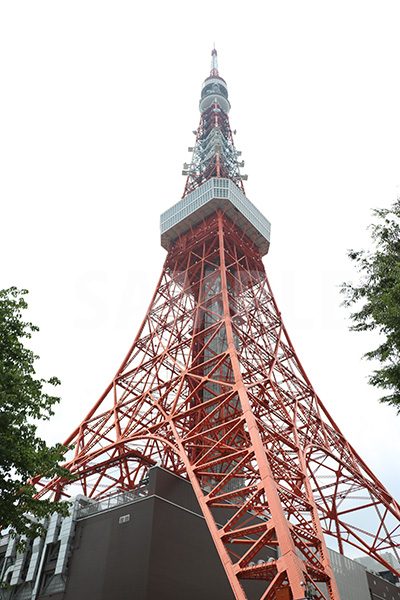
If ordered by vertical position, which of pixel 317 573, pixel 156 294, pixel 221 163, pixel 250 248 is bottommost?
pixel 317 573

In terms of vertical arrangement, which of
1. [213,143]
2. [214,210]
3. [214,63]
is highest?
[214,63]

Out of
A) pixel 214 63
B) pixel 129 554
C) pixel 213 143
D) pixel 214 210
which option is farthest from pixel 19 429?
pixel 214 63

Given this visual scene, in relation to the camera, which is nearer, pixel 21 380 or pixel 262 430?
pixel 21 380

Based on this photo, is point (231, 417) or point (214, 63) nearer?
point (231, 417)

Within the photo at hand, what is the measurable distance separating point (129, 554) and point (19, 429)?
652 centimetres

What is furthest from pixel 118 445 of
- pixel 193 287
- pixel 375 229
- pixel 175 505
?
pixel 375 229

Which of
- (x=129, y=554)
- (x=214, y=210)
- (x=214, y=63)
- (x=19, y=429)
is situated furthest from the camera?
(x=214, y=63)

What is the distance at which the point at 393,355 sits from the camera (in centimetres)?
987

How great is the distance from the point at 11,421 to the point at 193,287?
68.1 feet

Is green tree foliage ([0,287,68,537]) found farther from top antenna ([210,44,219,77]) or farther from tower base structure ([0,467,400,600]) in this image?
top antenna ([210,44,219,77])

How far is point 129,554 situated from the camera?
1509cm

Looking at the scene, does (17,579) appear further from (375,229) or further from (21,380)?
(375,229)

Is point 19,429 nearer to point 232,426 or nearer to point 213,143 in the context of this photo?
point 232,426

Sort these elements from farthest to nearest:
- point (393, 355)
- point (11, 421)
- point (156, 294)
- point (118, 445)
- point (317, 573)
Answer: point (156, 294) < point (118, 445) < point (317, 573) < point (11, 421) < point (393, 355)
